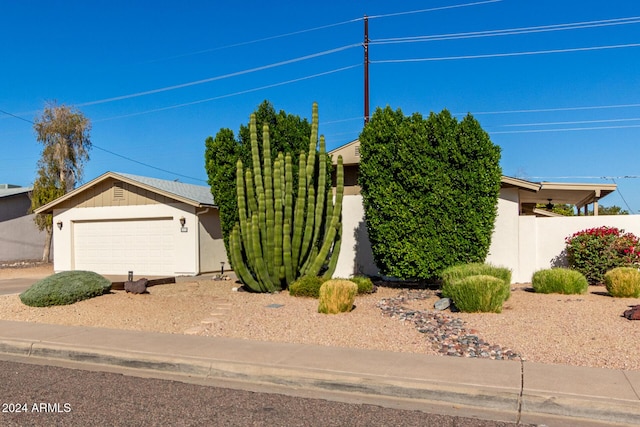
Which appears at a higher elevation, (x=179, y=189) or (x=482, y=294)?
(x=179, y=189)

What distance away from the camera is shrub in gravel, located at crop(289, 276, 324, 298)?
483 inches

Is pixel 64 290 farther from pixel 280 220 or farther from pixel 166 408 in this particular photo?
pixel 166 408

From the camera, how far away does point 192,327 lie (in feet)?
32.0

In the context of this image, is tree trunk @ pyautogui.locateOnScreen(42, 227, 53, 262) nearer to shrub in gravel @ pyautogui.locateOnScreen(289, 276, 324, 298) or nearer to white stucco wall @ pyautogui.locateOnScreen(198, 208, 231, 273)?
white stucco wall @ pyautogui.locateOnScreen(198, 208, 231, 273)

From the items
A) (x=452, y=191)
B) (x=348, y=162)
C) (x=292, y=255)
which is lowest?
(x=292, y=255)

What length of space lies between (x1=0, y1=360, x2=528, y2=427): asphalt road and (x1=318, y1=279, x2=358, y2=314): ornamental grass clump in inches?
155

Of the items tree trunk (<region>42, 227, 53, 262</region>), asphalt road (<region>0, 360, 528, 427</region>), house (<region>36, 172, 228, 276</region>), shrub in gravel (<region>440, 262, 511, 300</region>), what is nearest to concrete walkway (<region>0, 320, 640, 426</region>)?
asphalt road (<region>0, 360, 528, 427</region>)

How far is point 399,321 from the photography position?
31.5 ft

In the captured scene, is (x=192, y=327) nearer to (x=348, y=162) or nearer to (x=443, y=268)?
(x=443, y=268)

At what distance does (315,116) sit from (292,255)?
3.35m

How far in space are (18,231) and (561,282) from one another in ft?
85.9

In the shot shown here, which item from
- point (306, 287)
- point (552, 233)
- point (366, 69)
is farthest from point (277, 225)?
point (366, 69)

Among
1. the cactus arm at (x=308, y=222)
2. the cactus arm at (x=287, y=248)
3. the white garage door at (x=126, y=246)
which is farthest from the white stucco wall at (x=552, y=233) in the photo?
the white garage door at (x=126, y=246)

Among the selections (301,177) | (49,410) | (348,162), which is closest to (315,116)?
(301,177)
